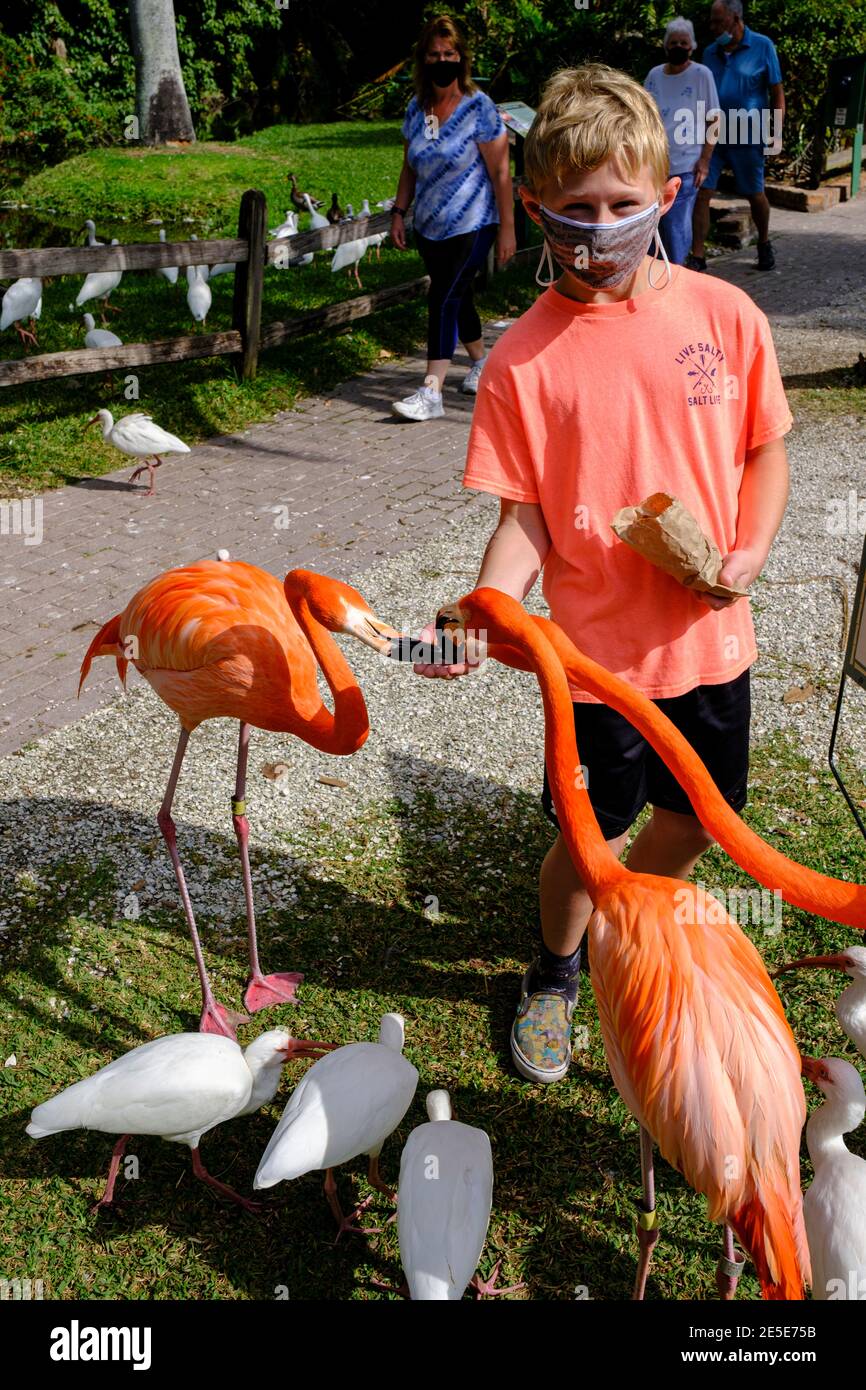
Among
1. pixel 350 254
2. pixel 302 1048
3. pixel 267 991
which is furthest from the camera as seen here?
pixel 350 254

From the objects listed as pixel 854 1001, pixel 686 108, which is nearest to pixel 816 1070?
pixel 854 1001

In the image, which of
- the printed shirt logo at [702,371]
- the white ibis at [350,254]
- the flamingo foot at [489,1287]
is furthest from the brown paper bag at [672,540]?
the white ibis at [350,254]

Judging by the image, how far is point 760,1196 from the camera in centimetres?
221

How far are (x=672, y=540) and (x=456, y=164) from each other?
611cm

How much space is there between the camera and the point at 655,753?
9.41ft

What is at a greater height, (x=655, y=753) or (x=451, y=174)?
(x=451, y=174)

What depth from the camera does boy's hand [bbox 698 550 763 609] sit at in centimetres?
251

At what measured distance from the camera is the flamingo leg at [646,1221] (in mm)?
2502

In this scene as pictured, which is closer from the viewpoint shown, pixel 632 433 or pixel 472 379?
pixel 632 433

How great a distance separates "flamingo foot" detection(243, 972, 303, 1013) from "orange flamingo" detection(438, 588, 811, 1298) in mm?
1407

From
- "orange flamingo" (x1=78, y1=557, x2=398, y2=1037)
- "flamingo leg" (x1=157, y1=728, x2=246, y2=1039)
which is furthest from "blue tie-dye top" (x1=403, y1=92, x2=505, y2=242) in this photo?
"flamingo leg" (x1=157, y1=728, x2=246, y2=1039)

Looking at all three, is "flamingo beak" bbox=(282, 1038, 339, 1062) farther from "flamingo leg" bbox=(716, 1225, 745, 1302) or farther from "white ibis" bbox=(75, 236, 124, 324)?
"white ibis" bbox=(75, 236, 124, 324)

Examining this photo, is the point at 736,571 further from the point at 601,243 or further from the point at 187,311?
the point at 187,311

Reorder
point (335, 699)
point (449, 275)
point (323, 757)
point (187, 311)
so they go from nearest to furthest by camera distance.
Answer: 1. point (335, 699)
2. point (323, 757)
3. point (449, 275)
4. point (187, 311)
